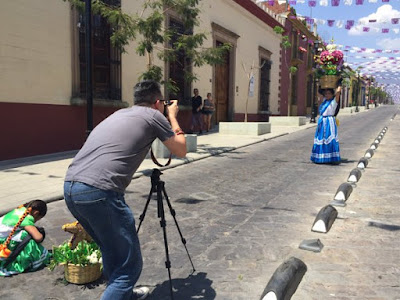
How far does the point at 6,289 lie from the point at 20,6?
7758mm

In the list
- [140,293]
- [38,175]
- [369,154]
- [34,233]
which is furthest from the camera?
[369,154]

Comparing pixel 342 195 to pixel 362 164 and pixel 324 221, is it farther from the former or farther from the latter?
pixel 362 164

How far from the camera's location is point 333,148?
8961 mm

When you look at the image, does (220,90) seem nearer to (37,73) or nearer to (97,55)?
(97,55)

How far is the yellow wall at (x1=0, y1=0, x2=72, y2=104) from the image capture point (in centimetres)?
848

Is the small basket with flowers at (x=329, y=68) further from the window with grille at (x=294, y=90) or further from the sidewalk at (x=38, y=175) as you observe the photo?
the window with grille at (x=294, y=90)

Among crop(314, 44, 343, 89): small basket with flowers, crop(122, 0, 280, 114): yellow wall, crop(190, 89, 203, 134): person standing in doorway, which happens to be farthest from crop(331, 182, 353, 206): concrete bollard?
crop(190, 89, 203, 134): person standing in doorway

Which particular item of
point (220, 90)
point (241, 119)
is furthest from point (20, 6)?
point (241, 119)


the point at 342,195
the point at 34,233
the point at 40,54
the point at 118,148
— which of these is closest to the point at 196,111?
the point at 40,54

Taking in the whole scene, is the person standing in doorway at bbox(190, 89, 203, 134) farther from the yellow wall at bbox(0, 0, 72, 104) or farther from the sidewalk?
the yellow wall at bbox(0, 0, 72, 104)

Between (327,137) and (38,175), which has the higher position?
(327,137)

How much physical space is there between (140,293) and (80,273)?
569 mm

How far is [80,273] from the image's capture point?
303cm

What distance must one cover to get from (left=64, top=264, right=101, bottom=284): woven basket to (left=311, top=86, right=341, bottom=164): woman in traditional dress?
7162 mm
